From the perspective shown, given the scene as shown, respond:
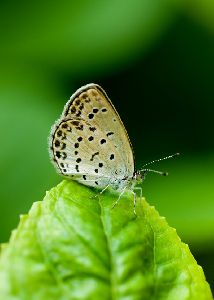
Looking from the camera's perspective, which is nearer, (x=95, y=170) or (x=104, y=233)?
(x=104, y=233)

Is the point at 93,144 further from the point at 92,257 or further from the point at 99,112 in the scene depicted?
the point at 92,257

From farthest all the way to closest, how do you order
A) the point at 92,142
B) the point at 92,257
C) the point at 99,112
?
the point at 92,142, the point at 99,112, the point at 92,257

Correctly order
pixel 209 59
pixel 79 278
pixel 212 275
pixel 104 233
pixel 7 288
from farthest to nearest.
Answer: pixel 209 59
pixel 212 275
pixel 104 233
pixel 79 278
pixel 7 288

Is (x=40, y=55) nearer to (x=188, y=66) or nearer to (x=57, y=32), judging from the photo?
(x=57, y=32)

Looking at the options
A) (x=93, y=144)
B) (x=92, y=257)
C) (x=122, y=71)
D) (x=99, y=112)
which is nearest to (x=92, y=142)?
(x=93, y=144)

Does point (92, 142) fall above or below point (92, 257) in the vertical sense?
above

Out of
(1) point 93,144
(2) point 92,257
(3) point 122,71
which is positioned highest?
(3) point 122,71

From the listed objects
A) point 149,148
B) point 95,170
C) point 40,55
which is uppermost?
point 40,55

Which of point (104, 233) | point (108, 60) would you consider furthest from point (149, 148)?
point (104, 233)
